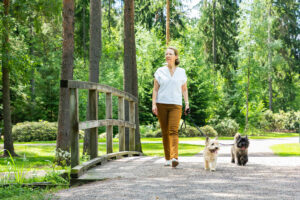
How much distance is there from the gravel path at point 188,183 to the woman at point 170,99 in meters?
0.50

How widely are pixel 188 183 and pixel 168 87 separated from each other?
1.73m

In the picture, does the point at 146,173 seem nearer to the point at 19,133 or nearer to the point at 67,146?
the point at 67,146

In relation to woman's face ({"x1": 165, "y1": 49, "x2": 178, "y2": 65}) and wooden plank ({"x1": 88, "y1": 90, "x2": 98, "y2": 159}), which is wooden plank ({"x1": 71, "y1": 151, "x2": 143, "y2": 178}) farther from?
woman's face ({"x1": 165, "y1": 49, "x2": 178, "y2": 65})

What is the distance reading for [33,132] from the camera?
72.1 feet

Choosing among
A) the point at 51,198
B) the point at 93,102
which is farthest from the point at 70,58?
the point at 51,198

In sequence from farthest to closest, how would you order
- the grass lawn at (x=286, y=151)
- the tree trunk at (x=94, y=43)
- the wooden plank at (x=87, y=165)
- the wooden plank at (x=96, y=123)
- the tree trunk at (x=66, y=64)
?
the grass lawn at (x=286, y=151)
the tree trunk at (x=94, y=43)
the tree trunk at (x=66, y=64)
the wooden plank at (x=96, y=123)
the wooden plank at (x=87, y=165)

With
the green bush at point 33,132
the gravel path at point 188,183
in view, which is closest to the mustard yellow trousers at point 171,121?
the gravel path at point 188,183

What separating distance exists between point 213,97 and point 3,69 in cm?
1998

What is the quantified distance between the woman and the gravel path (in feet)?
1.64

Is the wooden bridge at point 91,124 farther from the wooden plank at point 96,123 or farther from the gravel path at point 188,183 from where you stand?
the gravel path at point 188,183

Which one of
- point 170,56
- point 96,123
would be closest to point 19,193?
point 96,123

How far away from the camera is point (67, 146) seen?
9.61 m

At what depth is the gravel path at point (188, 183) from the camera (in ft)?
13.4

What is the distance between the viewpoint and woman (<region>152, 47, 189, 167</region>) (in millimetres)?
5965
